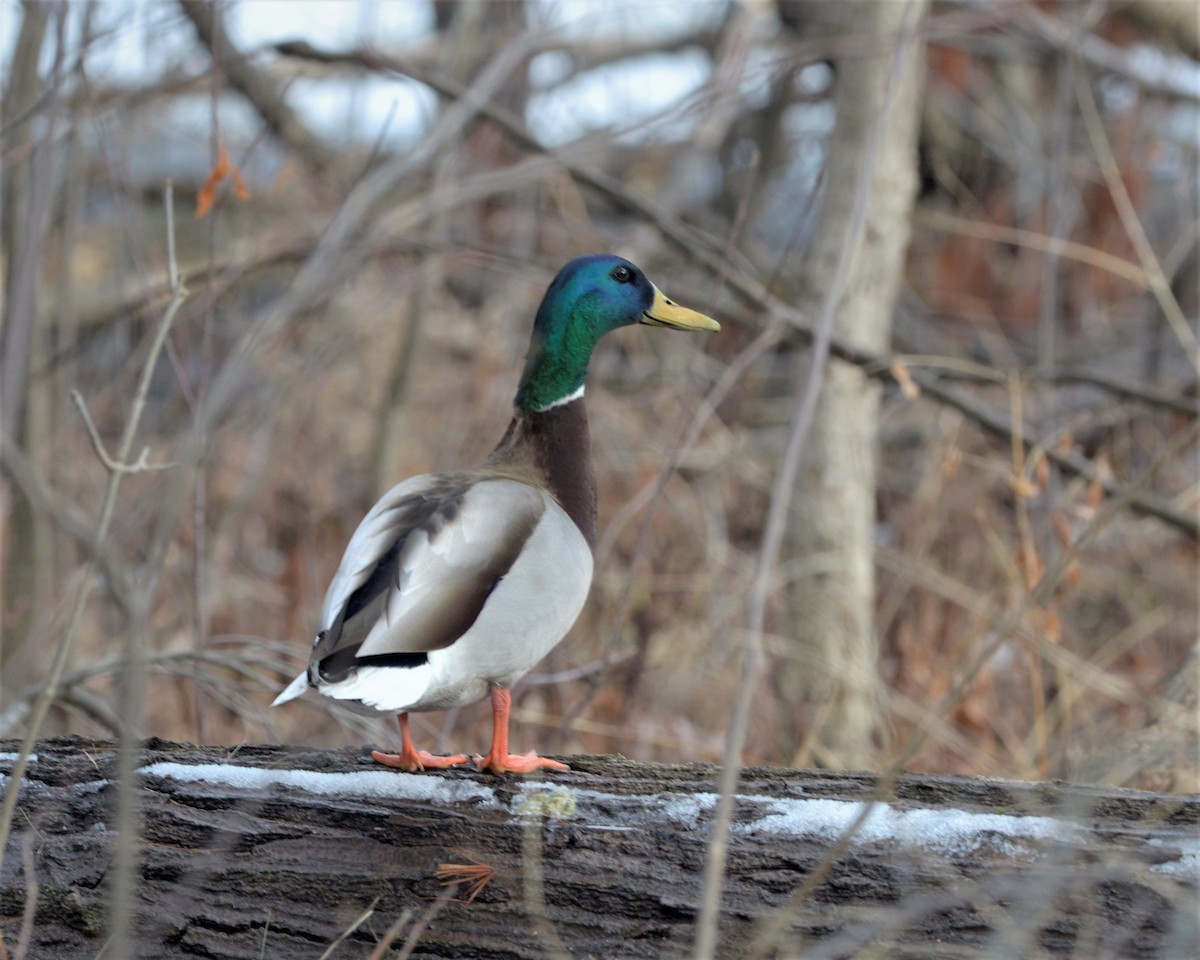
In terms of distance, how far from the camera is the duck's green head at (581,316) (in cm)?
294

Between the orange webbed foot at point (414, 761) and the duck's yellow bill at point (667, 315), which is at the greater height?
the duck's yellow bill at point (667, 315)

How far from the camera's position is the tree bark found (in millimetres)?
2090

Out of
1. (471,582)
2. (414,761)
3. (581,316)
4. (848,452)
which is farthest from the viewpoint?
(848,452)

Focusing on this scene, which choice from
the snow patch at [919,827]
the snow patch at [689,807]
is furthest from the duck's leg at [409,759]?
the snow patch at [919,827]

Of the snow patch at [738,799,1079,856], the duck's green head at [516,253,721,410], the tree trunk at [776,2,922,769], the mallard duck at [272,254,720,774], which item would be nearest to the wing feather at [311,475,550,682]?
the mallard duck at [272,254,720,774]

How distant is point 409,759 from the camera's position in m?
2.50

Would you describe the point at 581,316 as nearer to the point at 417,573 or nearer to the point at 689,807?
the point at 417,573

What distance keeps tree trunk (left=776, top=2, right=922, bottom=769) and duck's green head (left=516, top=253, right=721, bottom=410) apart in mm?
Answer: 2050

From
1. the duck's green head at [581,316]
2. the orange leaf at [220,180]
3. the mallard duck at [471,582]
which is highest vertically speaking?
the orange leaf at [220,180]

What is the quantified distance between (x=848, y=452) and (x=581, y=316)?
92.6 inches

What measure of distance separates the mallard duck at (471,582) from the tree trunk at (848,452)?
2164mm

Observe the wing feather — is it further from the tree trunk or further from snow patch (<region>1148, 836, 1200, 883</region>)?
the tree trunk

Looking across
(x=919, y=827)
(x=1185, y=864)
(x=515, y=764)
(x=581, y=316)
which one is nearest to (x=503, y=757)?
(x=515, y=764)

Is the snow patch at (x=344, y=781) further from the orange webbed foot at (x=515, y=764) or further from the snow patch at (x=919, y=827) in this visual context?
the snow patch at (x=919, y=827)
